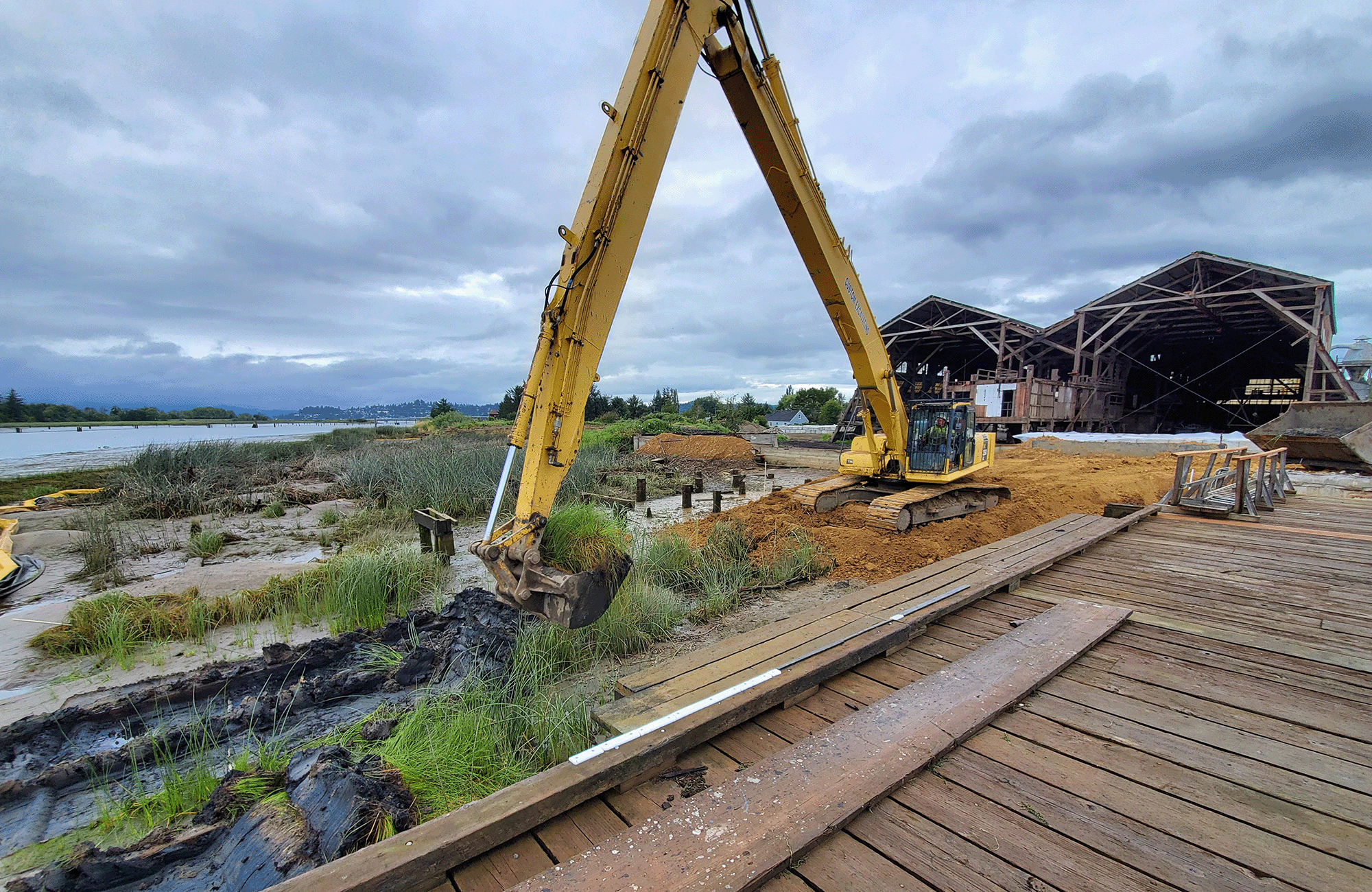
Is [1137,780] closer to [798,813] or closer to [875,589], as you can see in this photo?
[798,813]

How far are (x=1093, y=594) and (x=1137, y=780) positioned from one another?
8.33 ft

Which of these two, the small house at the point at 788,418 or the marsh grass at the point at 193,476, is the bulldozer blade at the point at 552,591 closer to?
the marsh grass at the point at 193,476

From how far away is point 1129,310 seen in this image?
70.0ft

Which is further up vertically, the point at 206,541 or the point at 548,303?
the point at 548,303

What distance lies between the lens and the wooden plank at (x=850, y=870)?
156cm

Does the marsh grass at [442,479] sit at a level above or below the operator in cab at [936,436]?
below

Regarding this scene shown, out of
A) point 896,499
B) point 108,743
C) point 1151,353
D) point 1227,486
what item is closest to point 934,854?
point 108,743

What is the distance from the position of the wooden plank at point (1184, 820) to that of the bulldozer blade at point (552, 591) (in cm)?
241

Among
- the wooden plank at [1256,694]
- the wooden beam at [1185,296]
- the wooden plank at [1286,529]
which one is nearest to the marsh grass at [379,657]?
the wooden plank at [1256,694]

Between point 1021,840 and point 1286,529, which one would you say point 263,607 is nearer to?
point 1021,840

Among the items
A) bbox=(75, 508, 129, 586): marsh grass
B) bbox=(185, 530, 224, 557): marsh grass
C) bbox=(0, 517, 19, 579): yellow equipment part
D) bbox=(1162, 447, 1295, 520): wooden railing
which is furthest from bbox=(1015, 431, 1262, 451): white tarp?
bbox=(0, 517, 19, 579): yellow equipment part

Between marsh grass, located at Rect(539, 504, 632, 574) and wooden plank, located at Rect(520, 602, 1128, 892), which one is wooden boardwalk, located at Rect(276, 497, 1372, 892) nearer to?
wooden plank, located at Rect(520, 602, 1128, 892)

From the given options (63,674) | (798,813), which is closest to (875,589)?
(798,813)

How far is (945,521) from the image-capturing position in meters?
9.33
